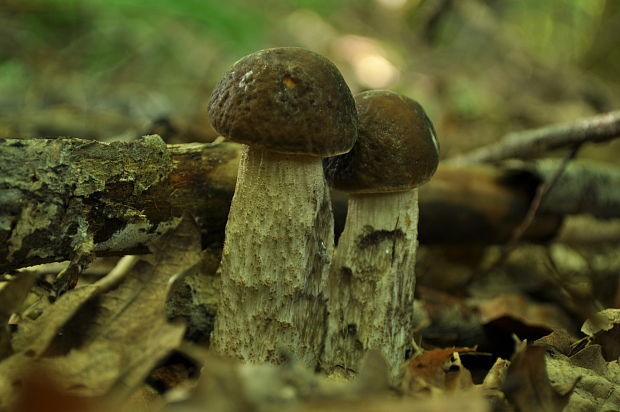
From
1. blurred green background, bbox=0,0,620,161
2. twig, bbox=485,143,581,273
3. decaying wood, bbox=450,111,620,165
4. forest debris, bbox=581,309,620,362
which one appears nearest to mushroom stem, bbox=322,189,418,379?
forest debris, bbox=581,309,620,362

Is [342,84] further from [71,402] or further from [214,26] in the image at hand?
[214,26]

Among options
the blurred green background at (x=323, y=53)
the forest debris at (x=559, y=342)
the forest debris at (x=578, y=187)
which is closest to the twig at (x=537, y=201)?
the forest debris at (x=578, y=187)

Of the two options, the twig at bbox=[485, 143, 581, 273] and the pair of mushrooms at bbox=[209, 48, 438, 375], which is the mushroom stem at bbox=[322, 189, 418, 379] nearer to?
the pair of mushrooms at bbox=[209, 48, 438, 375]

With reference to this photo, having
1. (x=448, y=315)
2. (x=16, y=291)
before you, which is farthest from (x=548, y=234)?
(x=16, y=291)

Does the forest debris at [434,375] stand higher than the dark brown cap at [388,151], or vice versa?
the dark brown cap at [388,151]

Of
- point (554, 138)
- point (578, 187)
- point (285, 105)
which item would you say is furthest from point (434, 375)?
point (578, 187)

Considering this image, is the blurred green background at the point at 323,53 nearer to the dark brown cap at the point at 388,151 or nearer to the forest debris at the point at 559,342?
the dark brown cap at the point at 388,151

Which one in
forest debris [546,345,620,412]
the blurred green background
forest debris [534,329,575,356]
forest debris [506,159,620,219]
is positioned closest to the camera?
forest debris [546,345,620,412]

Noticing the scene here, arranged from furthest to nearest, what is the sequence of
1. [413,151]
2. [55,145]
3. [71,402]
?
1. [413,151]
2. [55,145]
3. [71,402]
